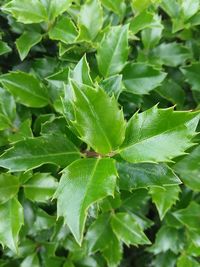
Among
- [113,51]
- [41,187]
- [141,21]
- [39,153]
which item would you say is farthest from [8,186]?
[141,21]

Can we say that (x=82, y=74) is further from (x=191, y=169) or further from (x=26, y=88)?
(x=191, y=169)

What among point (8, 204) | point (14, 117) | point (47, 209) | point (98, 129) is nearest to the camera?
point (98, 129)

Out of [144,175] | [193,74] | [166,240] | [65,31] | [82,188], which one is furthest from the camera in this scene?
[166,240]

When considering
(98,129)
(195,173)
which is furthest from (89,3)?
(195,173)

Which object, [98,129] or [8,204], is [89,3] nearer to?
[98,129]

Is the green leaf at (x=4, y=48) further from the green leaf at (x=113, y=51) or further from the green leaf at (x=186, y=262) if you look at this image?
the green leaf at (x=186, y=262)

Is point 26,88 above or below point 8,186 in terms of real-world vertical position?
above
